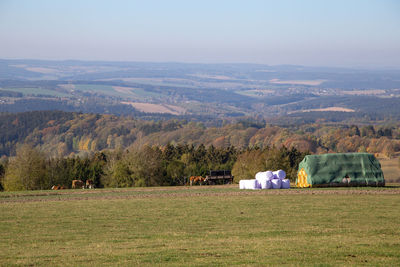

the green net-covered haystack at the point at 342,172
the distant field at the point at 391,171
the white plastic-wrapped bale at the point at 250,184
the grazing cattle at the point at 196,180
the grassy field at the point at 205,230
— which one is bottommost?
the distant field at the point at 391,171

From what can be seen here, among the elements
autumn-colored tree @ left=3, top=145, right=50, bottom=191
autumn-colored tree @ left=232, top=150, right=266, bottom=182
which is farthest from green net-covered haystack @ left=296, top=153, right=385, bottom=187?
autumn-colored tree @ left=3, top=145, right=50, bottom=191

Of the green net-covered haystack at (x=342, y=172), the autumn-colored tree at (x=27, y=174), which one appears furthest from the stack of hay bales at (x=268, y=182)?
the autumn-colored tree at (x=27, y=174)

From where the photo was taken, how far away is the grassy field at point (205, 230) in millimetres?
18719

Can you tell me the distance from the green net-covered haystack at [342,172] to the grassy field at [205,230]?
8.46m

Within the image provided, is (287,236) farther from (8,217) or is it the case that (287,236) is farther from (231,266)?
(8,217)

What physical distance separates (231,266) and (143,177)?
61743 millimetres

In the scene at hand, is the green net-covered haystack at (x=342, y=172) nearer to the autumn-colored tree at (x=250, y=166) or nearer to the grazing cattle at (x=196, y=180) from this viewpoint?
the grazing cattle at (x=196, y=180)

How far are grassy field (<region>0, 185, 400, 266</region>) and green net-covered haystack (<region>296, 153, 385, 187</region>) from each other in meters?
8.46

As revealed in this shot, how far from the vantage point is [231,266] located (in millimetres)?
17234

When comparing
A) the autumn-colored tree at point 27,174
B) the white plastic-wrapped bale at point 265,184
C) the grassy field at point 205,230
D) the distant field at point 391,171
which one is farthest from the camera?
the distant field at point 391,171

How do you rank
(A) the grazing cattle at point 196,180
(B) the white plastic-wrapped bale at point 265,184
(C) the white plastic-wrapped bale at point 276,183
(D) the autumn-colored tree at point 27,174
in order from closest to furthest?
(B) the white plastic-wrapped bale at point 265,184
(C) the white plastic-wrapped bale at point 276,183
(A) the grazing cattle at point 196,180
(D) the autumn-colored tree at point 27,174

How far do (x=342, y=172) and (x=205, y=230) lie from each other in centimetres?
2865

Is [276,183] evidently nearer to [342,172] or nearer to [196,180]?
[342,172]

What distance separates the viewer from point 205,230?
25.9 m
